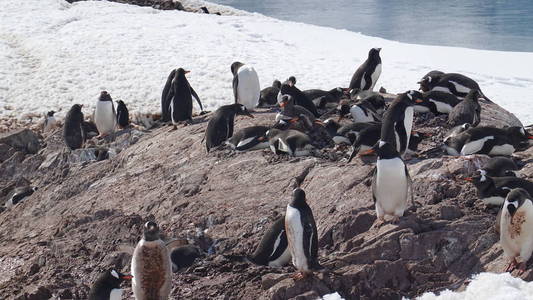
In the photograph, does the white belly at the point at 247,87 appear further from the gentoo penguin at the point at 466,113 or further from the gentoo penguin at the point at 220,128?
the gentoo penguin at the point at 466,113

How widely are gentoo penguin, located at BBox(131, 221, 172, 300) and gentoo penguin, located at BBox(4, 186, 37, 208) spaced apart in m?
4.15

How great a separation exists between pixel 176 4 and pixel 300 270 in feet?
60.8

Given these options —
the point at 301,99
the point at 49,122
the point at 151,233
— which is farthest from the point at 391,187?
the point at 49,122

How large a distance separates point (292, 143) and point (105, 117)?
13.5 ft

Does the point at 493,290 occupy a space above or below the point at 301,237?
below

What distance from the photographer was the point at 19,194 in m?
9.35

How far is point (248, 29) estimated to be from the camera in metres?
18.4

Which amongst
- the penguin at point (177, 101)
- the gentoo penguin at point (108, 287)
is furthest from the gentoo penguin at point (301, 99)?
the gentoo penguin at point (108, 287)

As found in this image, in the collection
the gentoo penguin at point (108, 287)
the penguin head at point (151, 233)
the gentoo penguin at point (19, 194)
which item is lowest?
the gentoo penguin at point (19, 194)

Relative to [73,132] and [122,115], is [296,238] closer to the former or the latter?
[73,132]

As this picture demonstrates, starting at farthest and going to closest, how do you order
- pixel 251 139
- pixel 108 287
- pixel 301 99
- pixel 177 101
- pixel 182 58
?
pixel 182 58 < pixel 177 101 < pixel 301 99 < pixel 251 139 < pixel 108 287

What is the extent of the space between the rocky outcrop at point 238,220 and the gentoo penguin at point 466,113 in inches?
7.6

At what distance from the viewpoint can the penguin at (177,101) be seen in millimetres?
9867

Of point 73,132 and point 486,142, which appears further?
point 73,132
